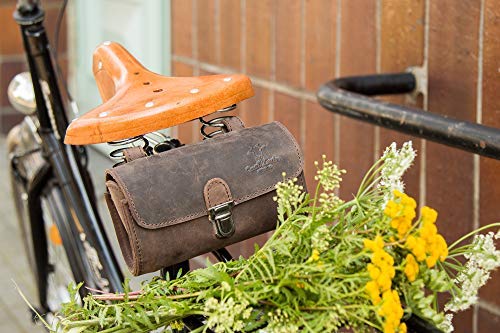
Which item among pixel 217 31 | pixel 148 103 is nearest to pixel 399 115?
pixel 148 103

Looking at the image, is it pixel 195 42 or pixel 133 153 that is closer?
pixel 133 153

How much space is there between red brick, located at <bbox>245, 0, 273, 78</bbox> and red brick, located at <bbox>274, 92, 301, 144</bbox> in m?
0.12

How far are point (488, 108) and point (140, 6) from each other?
2602mm

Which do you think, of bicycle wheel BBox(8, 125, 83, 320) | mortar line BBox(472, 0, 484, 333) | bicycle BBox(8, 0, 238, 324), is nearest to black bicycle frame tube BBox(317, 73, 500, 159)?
mortar line BBox(472, 0, 484, 333)

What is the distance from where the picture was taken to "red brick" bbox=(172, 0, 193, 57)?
13.8 ft

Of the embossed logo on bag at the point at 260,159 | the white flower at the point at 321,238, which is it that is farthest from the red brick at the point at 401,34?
the white flower at the point at 321,238

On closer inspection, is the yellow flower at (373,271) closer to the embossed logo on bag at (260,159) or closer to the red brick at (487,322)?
the embossed logo on bag at (260,159)

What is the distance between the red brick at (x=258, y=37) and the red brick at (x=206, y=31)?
297 millimetres

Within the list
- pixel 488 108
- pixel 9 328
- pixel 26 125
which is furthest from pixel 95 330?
pixel 9 328

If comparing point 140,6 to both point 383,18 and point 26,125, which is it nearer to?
point 26,125

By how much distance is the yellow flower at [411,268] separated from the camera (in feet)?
4.04

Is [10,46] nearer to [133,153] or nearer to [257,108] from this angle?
[257,108]

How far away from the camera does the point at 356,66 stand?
306cm

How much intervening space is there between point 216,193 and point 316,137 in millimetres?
1789
